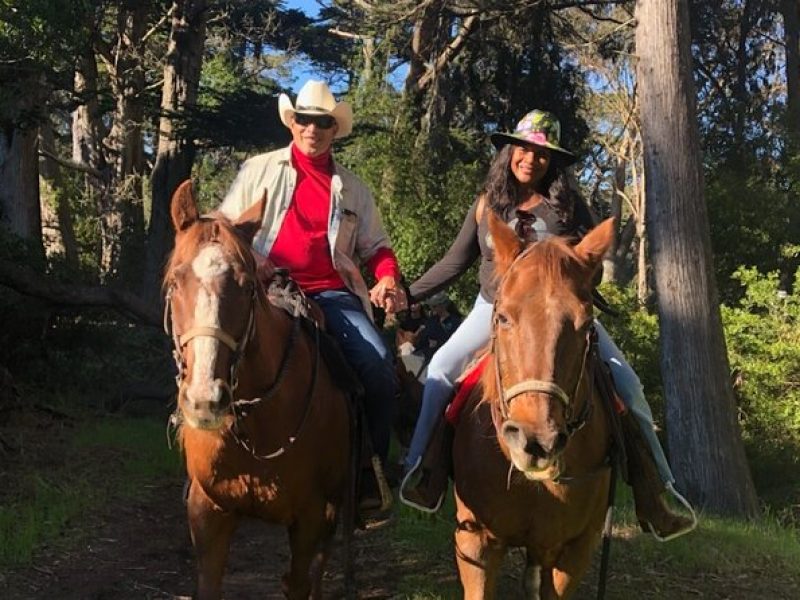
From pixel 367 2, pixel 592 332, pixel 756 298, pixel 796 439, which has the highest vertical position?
pixel 367 2

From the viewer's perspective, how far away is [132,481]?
308 inches

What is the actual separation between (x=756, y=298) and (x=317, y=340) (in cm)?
879

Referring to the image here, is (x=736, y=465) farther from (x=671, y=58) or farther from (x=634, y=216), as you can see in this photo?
(x=634, y=216)

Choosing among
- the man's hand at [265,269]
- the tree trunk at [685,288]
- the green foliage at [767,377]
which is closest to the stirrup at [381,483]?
the man's hand at [265,269]

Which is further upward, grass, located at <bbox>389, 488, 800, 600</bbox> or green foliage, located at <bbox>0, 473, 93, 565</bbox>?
green foliage, located at <bbox>0, 473, 93, 565</bbox>

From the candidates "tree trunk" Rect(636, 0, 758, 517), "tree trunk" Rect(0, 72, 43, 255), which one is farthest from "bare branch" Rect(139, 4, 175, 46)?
"tree trunk" Rect(636, 0, 758, 517)

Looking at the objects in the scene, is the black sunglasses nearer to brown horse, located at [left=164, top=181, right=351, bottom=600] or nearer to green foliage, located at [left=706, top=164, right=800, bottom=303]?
brown horse, located at [left=164, top=181, right=351, bottom=600]

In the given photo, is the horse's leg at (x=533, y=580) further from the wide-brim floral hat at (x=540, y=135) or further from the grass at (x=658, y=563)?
the wide-brim floral hat at (x=540, y=135)

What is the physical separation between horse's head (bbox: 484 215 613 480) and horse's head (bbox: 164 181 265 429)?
102 centimetres

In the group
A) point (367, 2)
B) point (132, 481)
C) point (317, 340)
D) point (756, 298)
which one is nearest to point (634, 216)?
point (367, 2)

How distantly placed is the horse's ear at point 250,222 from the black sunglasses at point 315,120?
100cm

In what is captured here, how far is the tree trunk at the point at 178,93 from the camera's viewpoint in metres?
16.8

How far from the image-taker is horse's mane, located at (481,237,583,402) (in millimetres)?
3010

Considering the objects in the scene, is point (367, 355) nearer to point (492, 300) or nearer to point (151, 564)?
point (492, 300)
